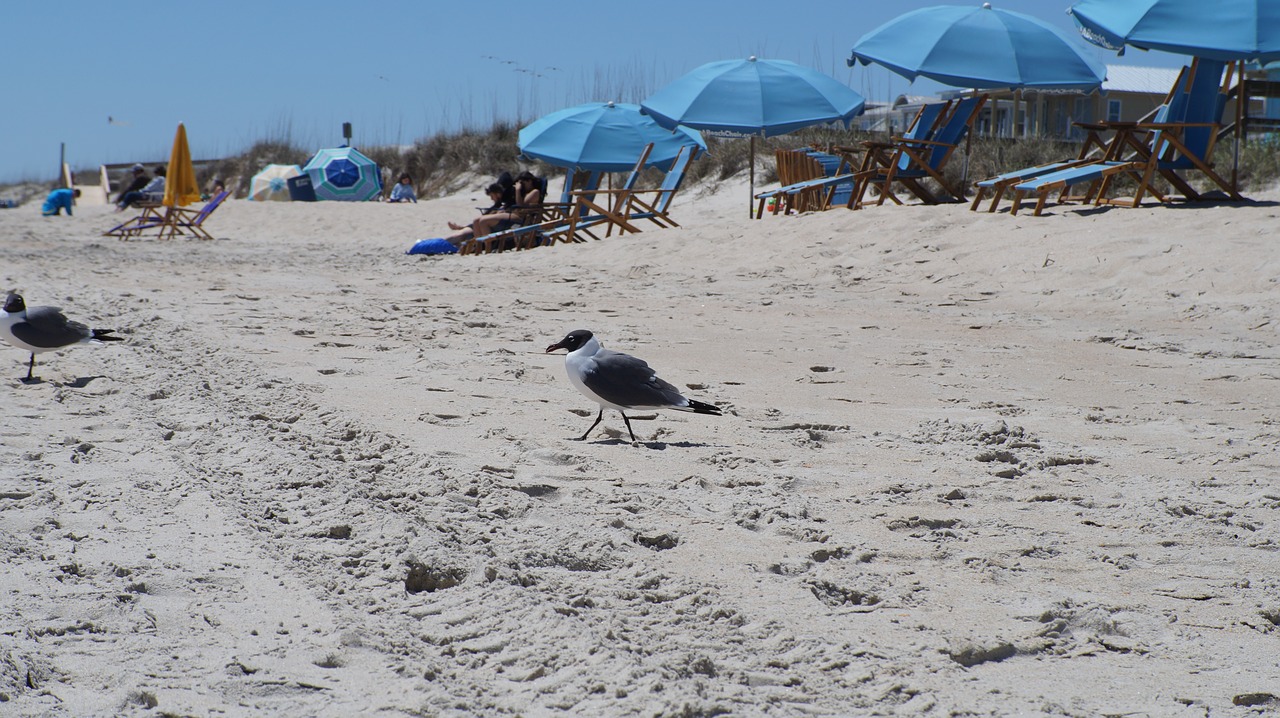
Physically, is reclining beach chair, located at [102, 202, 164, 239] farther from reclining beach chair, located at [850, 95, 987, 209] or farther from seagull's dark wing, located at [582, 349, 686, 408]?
seagull's dark wing, located at [582, 349, 686, 408]

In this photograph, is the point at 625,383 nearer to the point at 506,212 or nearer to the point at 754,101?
the point at 506,212

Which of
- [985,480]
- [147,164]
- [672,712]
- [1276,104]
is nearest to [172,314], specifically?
[985,480]

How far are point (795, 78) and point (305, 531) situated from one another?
11001 millimetres

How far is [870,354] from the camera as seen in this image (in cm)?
543

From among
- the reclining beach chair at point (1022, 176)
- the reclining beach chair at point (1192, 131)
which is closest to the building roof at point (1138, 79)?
the reclining beach chair at point (1192, 131)

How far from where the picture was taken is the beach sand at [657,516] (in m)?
2.02

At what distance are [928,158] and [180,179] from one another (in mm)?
11405

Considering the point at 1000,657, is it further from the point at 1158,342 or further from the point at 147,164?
the point at 147,164

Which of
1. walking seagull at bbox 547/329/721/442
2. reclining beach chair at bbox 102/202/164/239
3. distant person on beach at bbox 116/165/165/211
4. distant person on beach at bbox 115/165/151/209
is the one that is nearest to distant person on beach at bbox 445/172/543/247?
reclining beach chair at bbox 102/202/164/239

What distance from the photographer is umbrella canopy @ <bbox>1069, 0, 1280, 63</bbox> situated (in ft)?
28.3

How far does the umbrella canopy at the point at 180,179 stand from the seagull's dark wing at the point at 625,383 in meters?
14.2

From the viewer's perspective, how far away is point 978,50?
35.6 feet

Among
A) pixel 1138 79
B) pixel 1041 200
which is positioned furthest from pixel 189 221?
pixel 1138 79

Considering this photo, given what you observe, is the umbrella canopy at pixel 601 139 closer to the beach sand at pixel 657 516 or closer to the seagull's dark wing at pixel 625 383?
the beach sand at pixel 657 516
